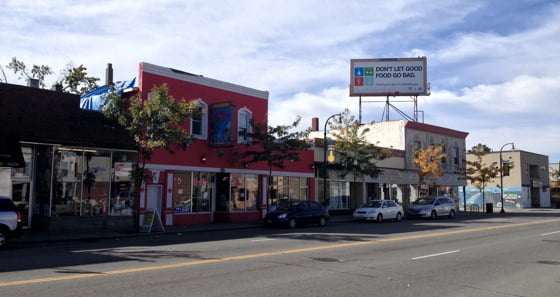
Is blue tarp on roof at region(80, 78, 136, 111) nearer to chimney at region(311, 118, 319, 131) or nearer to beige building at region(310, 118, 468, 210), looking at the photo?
beige building at region(310, 118, 468, 210)

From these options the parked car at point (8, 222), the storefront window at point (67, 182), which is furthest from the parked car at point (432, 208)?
the parked car at point (8, 222)

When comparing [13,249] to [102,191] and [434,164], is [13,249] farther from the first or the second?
[434,164]

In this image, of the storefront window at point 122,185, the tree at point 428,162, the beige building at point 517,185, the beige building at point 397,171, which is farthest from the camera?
the beige building at point 517,185

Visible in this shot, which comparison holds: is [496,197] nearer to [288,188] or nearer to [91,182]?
[288,188]

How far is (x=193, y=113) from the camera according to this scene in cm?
2138

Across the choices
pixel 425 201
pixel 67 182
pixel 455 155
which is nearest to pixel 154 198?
pixel 67 182

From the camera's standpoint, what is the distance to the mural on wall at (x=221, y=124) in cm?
2564

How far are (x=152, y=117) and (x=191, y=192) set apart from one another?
20.5 feet

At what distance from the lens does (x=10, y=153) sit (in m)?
18.2

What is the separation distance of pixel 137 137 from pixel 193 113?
2.67 m

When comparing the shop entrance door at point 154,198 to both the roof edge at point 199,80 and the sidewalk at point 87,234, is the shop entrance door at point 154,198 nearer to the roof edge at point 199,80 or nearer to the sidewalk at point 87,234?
the sidewalk at point 87,234

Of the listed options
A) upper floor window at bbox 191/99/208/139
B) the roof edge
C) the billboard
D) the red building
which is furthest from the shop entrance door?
the billboard

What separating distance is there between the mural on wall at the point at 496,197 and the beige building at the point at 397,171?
14020mm

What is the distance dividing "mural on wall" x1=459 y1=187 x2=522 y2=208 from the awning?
2203 inches
